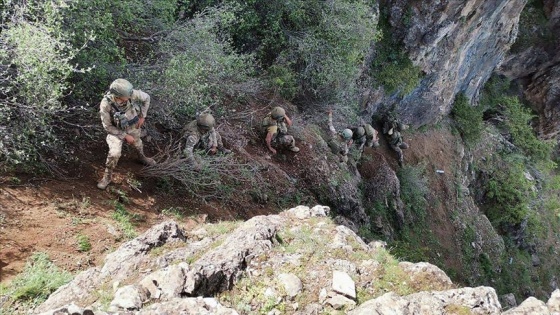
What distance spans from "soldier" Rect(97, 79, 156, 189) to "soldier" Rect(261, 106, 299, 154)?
377 cm

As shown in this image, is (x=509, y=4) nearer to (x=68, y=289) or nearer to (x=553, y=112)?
(x=553, y=112)

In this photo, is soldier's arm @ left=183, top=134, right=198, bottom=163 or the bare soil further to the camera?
soldier's arm @ left=183, top=134, right=198, bottom=163

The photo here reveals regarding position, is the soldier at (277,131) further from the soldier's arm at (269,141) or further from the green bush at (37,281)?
the green bush at (37,281)

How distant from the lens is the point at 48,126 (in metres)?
5.82

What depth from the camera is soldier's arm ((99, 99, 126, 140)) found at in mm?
5625

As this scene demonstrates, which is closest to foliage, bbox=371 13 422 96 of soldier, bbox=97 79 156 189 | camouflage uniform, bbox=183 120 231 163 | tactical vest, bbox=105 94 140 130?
camouflage uniform, bbox=183 120 231 163

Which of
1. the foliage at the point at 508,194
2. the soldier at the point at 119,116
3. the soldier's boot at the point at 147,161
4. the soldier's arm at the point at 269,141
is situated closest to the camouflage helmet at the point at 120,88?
the soldier at the point at 119,116

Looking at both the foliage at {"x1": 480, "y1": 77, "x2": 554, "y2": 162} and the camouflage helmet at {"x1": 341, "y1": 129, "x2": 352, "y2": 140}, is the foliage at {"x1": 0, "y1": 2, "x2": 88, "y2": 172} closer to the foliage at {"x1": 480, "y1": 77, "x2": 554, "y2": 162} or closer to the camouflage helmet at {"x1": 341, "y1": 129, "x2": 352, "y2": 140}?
the camouflage helmet at {"x1": 341, "y1": 129, "x2": 352, "y2": 140}

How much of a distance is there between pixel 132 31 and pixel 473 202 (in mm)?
16710

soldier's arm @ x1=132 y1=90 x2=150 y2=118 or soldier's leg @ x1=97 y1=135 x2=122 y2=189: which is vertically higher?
soldier's arm @ x1=132 y1=90 x2=150 y2=118

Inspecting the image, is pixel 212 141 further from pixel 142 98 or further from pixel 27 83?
pixel 27 83

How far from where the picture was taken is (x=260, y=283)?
4336 mm

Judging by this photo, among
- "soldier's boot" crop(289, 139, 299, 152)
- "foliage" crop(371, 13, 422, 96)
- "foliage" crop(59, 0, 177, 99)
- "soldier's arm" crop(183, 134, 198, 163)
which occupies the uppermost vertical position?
"foliage" crop(371, 13, 422, 96)

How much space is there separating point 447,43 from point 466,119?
18.9 ft
